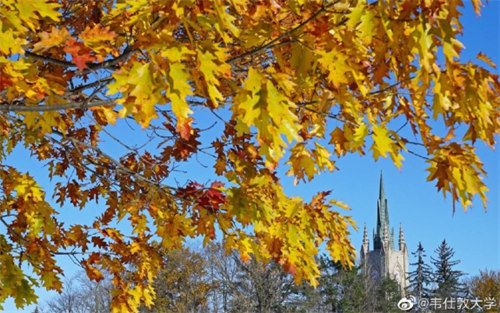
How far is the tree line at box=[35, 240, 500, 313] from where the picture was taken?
27.4 m

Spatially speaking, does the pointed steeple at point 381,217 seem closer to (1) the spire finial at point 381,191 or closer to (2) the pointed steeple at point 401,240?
(1) the spire finial at point 381,191

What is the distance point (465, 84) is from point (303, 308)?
28975mm

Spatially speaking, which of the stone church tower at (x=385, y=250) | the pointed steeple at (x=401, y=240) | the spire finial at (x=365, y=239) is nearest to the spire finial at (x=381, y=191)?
the stone church tower at (x=385, y=250)

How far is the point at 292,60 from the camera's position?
2.72 meters

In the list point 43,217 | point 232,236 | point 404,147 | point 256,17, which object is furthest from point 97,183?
point 404,147

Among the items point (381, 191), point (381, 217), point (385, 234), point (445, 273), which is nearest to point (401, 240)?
point (381, 217)

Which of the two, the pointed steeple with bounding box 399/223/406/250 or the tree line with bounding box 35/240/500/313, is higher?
the pointed steeple with bounding box 399/223/406/250

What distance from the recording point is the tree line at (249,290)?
27391 millimetres

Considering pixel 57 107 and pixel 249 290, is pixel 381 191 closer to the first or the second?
pixel 249 290

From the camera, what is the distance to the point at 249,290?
2833 centimetres

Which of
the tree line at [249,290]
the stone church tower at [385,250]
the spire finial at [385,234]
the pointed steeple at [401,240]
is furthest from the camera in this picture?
the pointed steeple at [401,240]

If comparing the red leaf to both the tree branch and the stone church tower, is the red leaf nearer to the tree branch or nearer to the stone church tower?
the tree branch

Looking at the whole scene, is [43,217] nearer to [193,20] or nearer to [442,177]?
[193,20]

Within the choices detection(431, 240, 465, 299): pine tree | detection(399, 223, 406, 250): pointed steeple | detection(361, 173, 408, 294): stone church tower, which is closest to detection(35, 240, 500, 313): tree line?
detection(431, 240, 465, 299): pine tree
